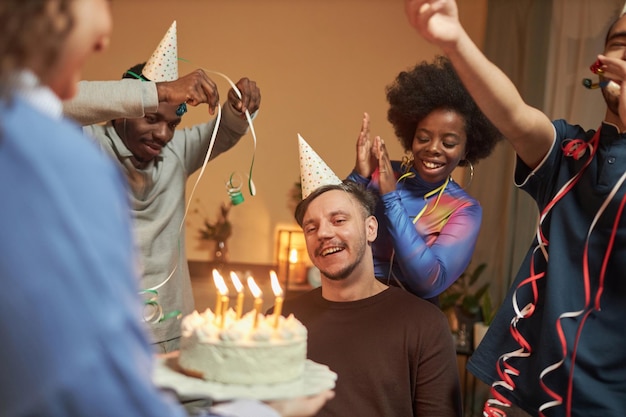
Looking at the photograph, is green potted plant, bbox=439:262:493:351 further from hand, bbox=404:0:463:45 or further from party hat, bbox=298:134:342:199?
hand, bbox=404:0:463:45

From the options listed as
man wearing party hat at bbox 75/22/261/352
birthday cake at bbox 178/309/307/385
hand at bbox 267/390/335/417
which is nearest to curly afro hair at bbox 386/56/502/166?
man wearing party hat at bbox 75/22/261/352

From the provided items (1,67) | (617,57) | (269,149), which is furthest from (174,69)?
(269,149)

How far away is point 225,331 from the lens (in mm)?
1250

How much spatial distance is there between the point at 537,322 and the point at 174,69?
1451 mm

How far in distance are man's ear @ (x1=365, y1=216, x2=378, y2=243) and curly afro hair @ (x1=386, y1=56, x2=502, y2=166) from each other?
1.44 feet

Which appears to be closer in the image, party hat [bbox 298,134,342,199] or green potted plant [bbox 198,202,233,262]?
party hat [bbox 298,134,342,199]

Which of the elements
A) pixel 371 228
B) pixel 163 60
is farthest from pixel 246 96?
pixel 371 228

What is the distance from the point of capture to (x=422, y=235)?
2229mm

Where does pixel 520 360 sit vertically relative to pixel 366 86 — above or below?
below

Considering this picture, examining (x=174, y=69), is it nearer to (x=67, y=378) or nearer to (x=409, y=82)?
(x=409, y=82)

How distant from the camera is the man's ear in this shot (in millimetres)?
2146

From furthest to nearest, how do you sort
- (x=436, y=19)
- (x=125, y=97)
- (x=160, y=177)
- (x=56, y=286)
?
(x=160, y=177), (x=125, y=97), (x=436, y=19), (x=56, y=286)

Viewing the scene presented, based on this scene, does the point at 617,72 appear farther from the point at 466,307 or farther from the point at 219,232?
the point at 219,232

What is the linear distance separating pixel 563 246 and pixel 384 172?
2.72 feet
